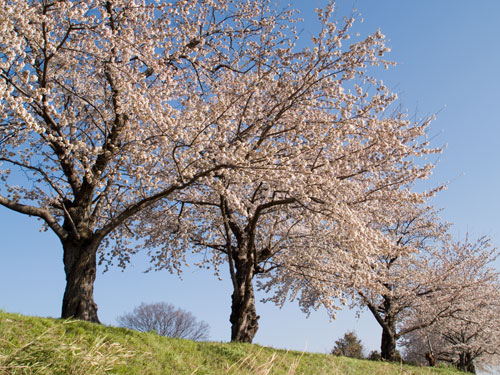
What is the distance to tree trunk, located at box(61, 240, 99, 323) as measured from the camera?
1123 cm

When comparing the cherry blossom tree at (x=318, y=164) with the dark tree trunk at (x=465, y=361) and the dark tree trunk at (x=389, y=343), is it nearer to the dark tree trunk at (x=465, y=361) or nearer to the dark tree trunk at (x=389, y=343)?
the dark tree trunk at (x=389, y=343)

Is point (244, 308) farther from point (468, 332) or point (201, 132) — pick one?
point (468, 332)

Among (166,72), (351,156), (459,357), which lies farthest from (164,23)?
(459,357)

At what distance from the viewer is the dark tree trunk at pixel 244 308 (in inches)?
552

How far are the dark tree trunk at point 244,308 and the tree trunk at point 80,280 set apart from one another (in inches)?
185

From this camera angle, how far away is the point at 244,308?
14.1 m

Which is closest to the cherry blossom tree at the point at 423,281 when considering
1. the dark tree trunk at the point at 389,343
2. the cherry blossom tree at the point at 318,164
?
the dark tree trunk at the point at 389,343

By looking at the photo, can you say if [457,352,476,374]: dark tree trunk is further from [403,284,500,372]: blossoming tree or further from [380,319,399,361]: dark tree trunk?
[380,319,399,361]: dark tree trunk

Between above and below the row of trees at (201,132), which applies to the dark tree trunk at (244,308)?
below

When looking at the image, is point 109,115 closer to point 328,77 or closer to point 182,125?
point 182,125

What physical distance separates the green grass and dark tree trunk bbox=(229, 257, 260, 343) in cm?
149

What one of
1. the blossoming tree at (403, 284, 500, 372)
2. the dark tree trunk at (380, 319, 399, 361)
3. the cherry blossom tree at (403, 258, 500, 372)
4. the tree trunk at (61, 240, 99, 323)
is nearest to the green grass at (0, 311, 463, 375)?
the tree trunk at (61, 240, 99, 323)

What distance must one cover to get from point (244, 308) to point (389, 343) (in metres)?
13.0

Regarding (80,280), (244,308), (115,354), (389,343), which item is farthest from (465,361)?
(115,354)
